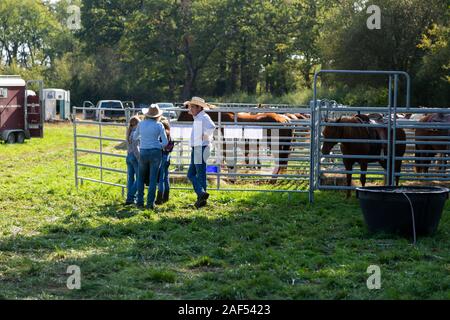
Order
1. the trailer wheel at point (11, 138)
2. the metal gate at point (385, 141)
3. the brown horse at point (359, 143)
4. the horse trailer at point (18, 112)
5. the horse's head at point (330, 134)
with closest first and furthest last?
the metal gate at point (385, 141) → the brown horse at point (359, 143) → the horse's head at point (330, 134) → the trailer wheel at point (11, 138) → the horse trailer at point (18, 112)

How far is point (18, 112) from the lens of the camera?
31.6m

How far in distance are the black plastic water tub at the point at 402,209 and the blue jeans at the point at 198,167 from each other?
10.7 ft

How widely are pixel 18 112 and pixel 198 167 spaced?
19.8 m

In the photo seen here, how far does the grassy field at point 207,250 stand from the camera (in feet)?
25.4

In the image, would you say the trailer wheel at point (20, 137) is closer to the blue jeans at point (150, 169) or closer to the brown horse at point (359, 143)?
the brown horse at point (359, 143)

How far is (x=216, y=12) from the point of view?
64.7 m

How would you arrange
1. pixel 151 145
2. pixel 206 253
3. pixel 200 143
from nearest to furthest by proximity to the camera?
1. pixel 206 253
2. pixel 151 145
3. pixel 200 143

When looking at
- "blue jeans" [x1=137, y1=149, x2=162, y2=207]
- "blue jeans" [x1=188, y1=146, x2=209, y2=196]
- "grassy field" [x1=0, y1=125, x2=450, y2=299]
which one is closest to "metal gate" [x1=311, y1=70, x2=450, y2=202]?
"grassy field" [x1=0, y1=125, x2=450, y2=299]

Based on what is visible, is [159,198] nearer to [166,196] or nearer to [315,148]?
[166,196]

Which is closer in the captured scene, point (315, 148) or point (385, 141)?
point (385, 141)

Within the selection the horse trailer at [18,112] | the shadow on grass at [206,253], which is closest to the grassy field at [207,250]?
the shadow on grass at [206,253]

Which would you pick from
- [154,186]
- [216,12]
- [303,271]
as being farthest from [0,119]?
[216,12]

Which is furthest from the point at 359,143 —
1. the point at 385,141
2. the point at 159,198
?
the point at 159,198

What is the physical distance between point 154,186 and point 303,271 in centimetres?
505
